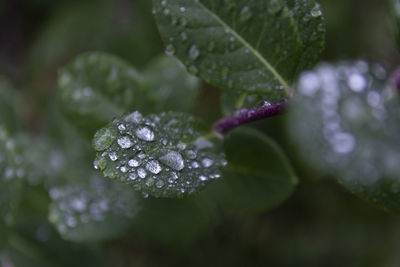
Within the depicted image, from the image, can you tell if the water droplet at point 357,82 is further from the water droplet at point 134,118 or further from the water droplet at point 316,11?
the water droplet at point 134,118

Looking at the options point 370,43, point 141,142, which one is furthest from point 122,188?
point 370,43

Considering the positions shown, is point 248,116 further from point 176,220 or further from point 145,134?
point 176,220

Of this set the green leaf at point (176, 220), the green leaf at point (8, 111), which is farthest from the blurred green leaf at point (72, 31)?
the green leaf at point (176, 220)

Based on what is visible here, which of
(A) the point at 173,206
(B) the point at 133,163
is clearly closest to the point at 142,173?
(B) the point at 133,163

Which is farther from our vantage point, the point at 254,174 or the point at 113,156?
the point at 254,174

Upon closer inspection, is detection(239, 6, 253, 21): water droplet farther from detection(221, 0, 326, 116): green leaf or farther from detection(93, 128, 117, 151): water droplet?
detection(93, 128, 117, 151): water droplet

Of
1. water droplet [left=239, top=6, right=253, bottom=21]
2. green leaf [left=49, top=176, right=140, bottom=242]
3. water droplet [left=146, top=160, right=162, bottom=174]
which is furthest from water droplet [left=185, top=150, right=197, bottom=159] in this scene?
green leaf [left=49, top=176, right=140, bottom=242]
